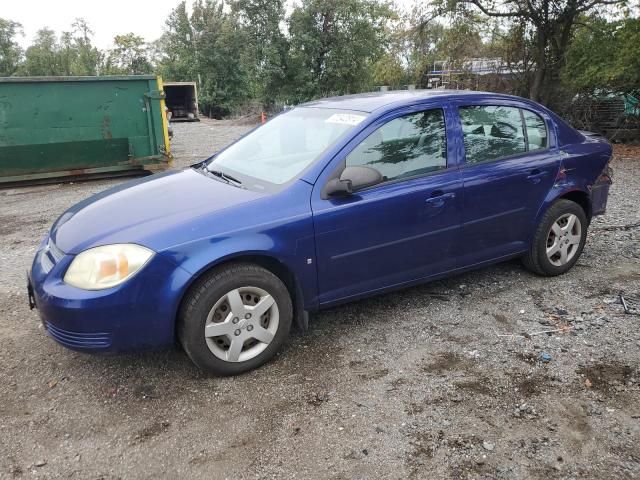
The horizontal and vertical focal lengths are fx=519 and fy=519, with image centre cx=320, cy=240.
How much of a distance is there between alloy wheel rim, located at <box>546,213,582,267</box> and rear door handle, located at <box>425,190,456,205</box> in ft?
3.99

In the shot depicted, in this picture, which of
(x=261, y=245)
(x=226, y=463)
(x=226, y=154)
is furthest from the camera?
(x=226, y=154)

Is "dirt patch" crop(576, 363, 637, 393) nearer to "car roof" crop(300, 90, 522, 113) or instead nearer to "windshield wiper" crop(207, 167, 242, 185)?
"car roof" crop(300, 90, 522, 113)

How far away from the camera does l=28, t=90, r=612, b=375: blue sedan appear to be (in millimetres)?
2869

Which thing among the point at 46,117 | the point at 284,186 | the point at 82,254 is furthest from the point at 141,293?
the point at 46,117

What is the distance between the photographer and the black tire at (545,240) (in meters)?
4.31

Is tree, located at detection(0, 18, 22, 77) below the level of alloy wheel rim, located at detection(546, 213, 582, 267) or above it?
above

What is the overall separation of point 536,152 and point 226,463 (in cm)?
333

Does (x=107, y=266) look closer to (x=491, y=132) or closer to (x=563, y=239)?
(x=491, y=132)

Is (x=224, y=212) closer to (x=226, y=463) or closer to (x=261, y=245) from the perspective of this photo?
(x=261, y=245)

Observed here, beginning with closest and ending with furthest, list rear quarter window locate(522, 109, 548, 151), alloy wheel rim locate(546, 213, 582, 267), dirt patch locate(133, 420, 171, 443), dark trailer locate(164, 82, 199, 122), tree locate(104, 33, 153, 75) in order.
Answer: dirt patch locate(133, 420, 171, 443) < rear quarter window locate(522, 109, 548, 151) < alloy wheel rim locate(546, 213, 582, 267) < dark trailer locate(164, 82, 199, 122) < tree locate(104, 33, 153, 75)

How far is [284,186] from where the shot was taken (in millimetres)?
3293

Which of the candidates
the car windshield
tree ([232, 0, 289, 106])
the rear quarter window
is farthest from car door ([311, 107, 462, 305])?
tree ([232, 0, 289, 106])

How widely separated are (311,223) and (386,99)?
127cm

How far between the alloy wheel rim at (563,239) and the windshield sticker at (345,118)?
1986mm
